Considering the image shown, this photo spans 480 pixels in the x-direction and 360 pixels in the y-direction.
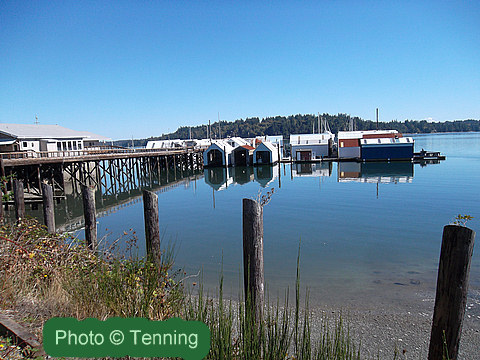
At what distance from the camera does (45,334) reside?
3533 millimetres

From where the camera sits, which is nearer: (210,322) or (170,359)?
(170,359)

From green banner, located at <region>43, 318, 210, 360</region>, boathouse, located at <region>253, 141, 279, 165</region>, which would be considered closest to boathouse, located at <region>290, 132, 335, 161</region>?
boathouse, located at <region>253, 141, 279, 165</region>

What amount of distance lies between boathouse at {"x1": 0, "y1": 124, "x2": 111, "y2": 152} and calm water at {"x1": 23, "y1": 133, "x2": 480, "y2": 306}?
16.7m

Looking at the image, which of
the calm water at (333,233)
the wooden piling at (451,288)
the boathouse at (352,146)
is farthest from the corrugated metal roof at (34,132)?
the wooden piling at (451,288)

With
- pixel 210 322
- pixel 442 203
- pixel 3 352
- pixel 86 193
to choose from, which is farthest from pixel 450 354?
pixel 442 203

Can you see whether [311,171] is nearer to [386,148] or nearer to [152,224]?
[386,148]

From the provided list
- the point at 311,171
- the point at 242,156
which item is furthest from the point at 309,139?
the point at 311,171

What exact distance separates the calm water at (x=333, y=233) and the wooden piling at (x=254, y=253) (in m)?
0.34

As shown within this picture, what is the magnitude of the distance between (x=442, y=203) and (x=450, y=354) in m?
20.8

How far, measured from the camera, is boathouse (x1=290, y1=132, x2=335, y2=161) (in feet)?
198

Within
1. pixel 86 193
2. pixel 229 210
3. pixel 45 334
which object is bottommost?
pixel 229 210

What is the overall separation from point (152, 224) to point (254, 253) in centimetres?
212

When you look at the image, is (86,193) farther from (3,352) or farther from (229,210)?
(229,210)

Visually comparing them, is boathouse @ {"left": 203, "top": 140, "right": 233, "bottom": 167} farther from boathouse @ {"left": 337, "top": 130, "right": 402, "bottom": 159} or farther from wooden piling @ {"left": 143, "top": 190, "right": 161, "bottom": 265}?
wooden piling @ {"left": 143, "top": 190, "right": 161, "bottom": 265}
